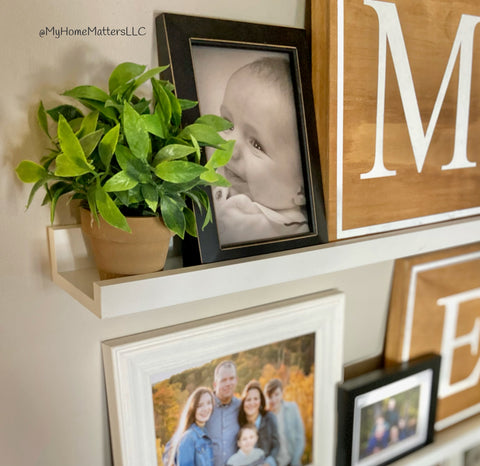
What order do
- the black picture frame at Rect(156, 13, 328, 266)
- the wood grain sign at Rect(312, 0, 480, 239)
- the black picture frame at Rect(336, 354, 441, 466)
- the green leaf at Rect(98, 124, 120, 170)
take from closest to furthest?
the green leaf at Rect(98, 124, 120, 170) < the black picture frame at Rect(156, 13, 328, 266) < the wood grain sign at Rect(312, 0, 480, 239) < the black picture frame at Rect(336, 354, 441, 466)

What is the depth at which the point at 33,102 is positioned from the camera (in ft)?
1.77

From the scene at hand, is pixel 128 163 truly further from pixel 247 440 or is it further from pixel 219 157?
pixel 247 440

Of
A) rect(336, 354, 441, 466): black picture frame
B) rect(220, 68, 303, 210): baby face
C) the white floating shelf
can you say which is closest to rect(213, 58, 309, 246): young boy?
rect(220, 68, 303, 210): baby face

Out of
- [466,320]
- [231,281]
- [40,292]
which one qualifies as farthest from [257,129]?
[466,320]

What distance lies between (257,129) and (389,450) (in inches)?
24.3

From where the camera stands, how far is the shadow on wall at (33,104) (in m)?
0.53

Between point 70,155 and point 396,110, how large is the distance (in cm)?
47

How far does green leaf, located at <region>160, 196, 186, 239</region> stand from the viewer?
47cm

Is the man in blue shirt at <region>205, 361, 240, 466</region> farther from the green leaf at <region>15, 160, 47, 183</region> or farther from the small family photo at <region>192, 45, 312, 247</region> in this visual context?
the green leaf at <region>15, 160, 47, 183</region>

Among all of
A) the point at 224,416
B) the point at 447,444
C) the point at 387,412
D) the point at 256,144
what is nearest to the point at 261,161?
the point at 256,144

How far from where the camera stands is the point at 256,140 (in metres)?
0.63

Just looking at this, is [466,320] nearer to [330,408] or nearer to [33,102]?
[330,408]

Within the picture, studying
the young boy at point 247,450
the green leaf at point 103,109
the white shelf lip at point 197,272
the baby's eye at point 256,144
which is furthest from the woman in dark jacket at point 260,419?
the green leaf at point 103,109

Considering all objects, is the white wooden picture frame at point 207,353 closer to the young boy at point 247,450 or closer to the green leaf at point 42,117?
the young boy at point 247,450
